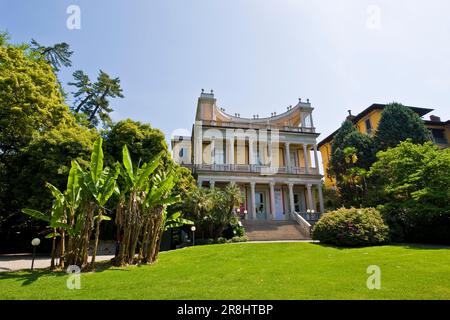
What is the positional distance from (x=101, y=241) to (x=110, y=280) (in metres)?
14.5

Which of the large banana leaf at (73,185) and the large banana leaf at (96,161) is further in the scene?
the large banana leaf at (73,185)

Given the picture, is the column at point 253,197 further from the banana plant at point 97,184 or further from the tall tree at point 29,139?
the banana plant at point 97,184

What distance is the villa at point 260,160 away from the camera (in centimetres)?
2766

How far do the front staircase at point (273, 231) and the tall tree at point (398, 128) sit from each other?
1296 cm

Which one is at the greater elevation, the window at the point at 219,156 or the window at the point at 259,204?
the window at the point at 219,156

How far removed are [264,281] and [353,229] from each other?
1009 centimetres

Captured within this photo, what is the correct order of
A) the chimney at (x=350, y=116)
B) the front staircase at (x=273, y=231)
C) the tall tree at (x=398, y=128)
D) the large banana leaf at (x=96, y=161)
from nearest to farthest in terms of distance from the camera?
the large banana leaf at (x=96, y=161)
the front staircase at (x=273, y=231)
the tall tree at (x=398, y=128)
the chimney at (x=350, y=116)

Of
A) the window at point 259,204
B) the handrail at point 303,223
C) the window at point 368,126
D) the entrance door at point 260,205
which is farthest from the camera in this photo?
the window at point 368,126

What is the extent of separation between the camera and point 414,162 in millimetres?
17609

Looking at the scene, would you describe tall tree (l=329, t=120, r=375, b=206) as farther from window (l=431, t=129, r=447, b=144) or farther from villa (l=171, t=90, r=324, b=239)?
window (l=431, t=129, r=447, b=144)

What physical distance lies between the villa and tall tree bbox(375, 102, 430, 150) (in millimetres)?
6620

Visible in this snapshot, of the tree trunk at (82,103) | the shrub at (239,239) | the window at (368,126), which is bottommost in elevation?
the shrub at (239,239)

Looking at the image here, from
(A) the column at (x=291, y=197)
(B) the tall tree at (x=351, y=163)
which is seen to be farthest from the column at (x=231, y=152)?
(B) the tall tree at (x=351, y=163)
